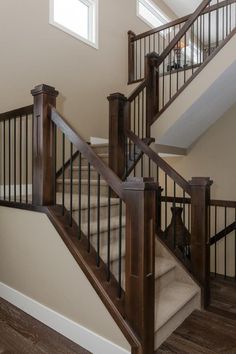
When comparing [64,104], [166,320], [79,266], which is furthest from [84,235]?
[64,104]

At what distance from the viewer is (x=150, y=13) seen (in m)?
6.22

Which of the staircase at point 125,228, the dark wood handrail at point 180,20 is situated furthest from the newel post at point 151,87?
the dark wood handrail at point 180,20

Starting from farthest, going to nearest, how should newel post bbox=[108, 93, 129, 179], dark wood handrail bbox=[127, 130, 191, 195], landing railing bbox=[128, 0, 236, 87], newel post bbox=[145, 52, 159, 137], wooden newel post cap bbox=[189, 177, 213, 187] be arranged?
landing railing bbox=[128, 0, 236, 87]
newel post bbox=[145, 52, 159, 137]
newel post bbox=[108, 93, 129, 179]
dark wood handrail bbox=[127, 130, 191, 195]
wooden newel post cap bbox=[189, 177, 213, 187]

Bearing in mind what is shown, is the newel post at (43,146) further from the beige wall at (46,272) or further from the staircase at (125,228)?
the beige wall at (46,272)

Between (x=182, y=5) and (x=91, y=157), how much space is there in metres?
6.70

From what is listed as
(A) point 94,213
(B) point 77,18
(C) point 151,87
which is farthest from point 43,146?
(B) point 77,18

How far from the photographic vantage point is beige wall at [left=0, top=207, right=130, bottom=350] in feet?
6.10

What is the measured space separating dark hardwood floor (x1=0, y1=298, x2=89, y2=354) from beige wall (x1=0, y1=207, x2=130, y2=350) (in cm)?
16

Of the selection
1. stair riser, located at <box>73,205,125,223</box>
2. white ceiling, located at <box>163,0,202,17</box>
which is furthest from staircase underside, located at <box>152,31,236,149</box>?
white ceiling, located at <box>163,0,202,17</box>

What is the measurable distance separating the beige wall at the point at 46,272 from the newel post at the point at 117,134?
1345 millimetres

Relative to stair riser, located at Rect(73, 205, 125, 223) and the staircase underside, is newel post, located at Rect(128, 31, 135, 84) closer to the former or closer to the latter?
the staircase underside

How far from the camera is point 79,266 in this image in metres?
1.91

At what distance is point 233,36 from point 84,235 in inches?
103

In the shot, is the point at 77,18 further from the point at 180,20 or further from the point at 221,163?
the point at 221,163
